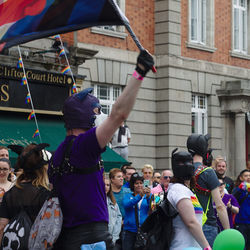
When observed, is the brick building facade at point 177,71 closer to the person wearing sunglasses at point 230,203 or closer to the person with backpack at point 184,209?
the person wearing sunglasses at point 230,203

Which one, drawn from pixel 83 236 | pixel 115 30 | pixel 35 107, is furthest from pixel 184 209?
pixel 115 30

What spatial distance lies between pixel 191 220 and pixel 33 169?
1427mm

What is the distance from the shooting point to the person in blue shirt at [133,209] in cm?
1167

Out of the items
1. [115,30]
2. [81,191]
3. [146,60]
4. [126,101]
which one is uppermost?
[115,30]

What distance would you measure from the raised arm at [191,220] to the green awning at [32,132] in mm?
10232

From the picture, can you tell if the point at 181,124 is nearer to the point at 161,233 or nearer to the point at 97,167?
the point at 161,233

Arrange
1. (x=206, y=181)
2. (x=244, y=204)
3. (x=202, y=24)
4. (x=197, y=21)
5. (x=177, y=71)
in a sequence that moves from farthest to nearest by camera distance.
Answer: (x=202, y=24), (x=197, y=21), (x=177, y=71), (x=244, y=204), (x=206, y=181)

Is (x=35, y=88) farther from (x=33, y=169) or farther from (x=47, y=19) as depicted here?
(x=47, y=19)

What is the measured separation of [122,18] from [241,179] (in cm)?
940

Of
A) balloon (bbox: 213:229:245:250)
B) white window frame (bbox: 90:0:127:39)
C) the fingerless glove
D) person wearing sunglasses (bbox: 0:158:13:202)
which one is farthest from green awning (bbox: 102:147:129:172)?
the fingerless glove

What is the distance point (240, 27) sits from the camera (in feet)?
84.3

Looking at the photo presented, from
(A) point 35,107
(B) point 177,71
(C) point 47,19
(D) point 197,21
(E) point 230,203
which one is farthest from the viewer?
(D) point 197,21

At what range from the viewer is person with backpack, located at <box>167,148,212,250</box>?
6.17m

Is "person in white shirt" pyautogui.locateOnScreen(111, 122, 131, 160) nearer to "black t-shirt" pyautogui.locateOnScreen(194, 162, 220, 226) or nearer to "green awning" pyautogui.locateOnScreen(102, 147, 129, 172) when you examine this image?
"green awning" pyautogui.locateOnScreen(102, 147, 129, 172)
